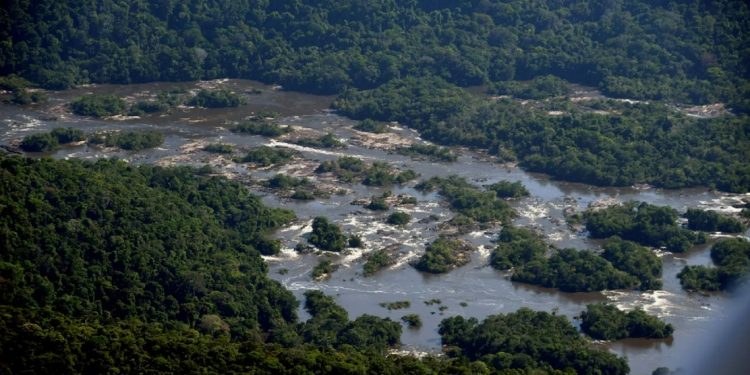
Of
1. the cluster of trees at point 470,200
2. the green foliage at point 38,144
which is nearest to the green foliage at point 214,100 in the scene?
the green foliage at point 38,144

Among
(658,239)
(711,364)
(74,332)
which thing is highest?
(711,364)

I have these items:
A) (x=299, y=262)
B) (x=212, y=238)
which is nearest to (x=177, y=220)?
(x=212, y=238)

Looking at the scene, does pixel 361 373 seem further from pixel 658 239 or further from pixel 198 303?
pixel 658 239

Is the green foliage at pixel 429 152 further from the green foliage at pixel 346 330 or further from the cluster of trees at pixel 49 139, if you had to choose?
the green foliage at pixel 346 330

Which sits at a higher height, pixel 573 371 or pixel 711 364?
pixel 711 364

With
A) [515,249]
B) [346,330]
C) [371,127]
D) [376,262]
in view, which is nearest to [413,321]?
[346,330]

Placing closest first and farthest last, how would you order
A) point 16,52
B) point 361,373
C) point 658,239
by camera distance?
point 361,373, point 658,239, point 16,52
